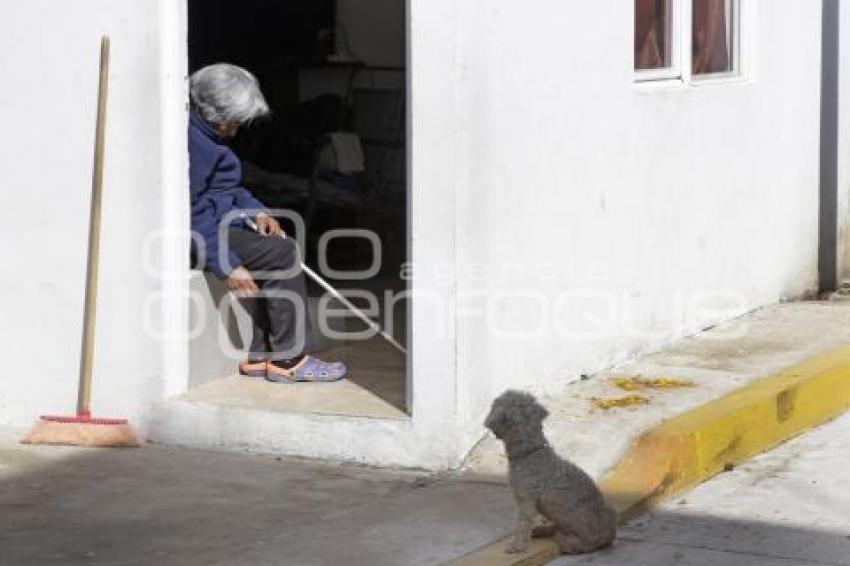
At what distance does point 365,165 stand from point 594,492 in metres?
5.96

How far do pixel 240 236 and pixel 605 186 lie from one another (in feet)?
5.23

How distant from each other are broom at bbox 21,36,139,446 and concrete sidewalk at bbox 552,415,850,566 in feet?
6.91

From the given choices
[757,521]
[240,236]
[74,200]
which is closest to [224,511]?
[240,236]

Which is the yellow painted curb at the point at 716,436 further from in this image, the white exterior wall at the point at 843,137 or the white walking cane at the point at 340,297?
the white exterior wall at the point at 843,137

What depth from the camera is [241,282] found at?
23.9ft

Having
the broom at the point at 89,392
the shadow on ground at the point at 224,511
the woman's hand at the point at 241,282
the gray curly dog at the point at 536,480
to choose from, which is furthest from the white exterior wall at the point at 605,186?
the broom at the point at 89,392

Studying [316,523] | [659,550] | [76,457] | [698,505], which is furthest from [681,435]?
[76,457]

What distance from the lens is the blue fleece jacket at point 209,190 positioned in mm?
7234

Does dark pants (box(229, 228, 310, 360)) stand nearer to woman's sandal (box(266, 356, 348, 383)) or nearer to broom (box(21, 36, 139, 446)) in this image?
woman's sandal (box(266, 356, 348, 383))

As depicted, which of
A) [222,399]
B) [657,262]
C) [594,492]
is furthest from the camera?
[657,262]

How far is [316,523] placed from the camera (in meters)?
5.95

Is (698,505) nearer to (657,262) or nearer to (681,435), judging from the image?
(681,435)

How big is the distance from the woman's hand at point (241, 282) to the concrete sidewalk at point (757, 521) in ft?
6.49

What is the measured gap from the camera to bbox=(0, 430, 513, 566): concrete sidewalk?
5605 millimetres
